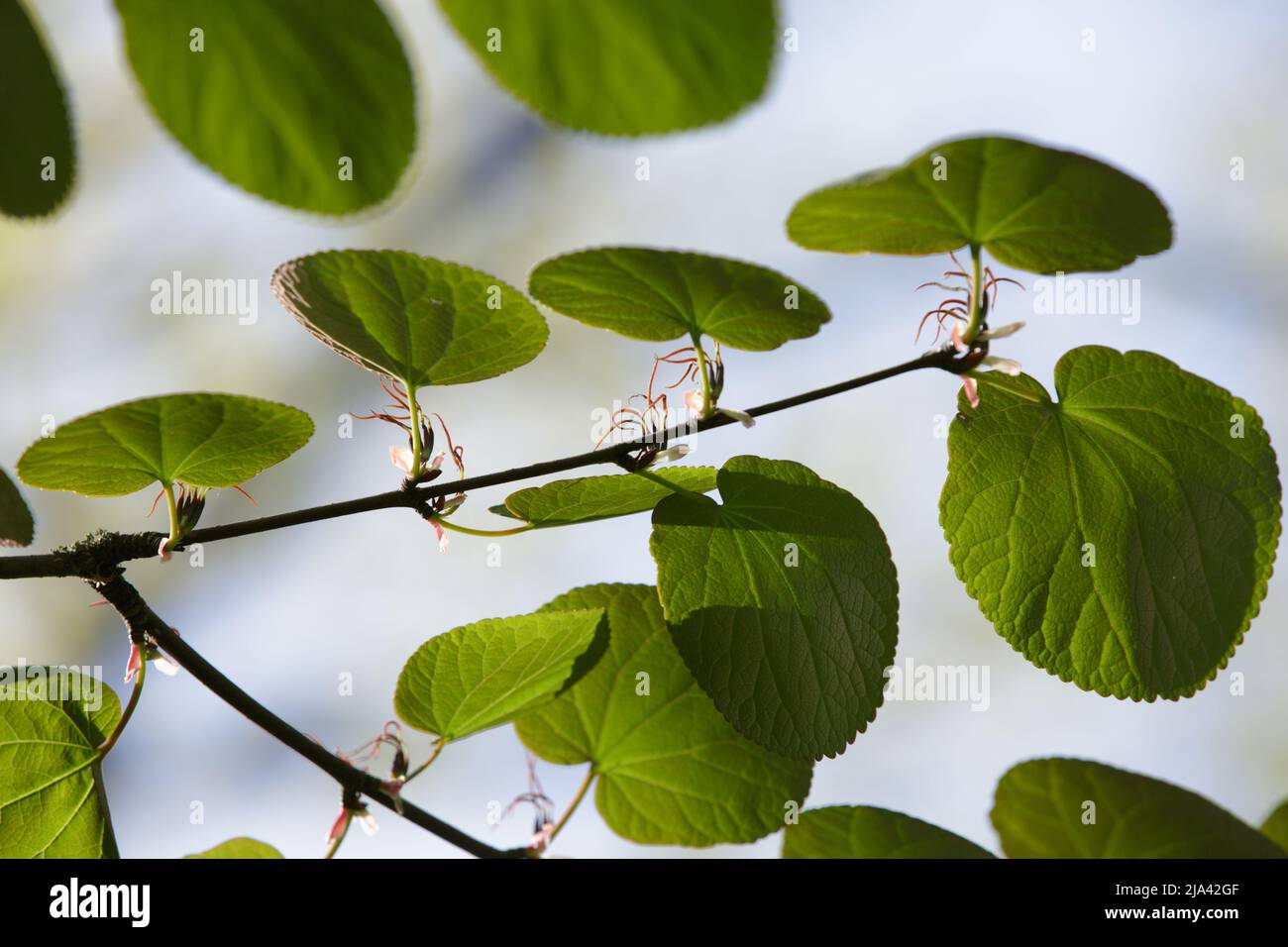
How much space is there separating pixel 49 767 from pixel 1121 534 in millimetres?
304

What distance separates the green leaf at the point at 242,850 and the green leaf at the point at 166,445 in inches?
4.5

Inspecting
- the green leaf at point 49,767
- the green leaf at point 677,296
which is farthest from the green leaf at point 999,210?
the green leaf at point 49,767

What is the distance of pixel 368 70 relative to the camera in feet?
0.50

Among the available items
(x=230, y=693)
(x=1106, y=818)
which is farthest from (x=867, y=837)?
(x=230, y=693)

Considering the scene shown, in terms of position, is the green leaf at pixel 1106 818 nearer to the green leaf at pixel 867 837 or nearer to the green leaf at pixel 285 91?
the green leaf at pixel 867 837

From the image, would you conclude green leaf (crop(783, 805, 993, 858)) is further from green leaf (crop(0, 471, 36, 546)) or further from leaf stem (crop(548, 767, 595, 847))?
green leaf (crop(0, 471, 36, 546))

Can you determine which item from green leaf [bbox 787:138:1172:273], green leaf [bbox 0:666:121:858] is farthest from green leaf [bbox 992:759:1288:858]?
green leaf [bbox 0:666:121:858]

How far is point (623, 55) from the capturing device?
0.46 feet

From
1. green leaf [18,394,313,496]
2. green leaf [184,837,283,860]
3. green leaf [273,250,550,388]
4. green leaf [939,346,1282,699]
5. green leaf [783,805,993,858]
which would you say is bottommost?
green leaf [184,837,283,860]

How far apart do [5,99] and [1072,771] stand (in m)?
0.27

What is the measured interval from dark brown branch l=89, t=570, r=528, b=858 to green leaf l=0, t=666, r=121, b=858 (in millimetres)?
59

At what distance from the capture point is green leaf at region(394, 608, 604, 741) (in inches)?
10.7

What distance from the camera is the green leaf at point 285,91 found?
14cm
